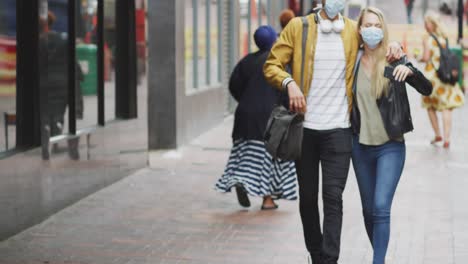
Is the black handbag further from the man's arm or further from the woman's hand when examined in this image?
the woman's hand

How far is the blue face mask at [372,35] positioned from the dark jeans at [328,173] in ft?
1.74

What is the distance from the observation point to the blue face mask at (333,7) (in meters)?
6.32

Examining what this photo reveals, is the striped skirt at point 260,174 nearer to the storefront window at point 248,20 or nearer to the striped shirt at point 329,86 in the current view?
the striped shirt at point 329,86

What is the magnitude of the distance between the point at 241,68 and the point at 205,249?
219cm

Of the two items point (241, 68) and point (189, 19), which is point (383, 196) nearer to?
point (241, 68)

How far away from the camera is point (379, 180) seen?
6379 millimetres

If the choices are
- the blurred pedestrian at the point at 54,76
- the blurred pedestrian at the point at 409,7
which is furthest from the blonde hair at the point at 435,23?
the blurred pedestrian at the point at 409,7

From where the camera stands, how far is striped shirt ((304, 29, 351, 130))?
6352 mm

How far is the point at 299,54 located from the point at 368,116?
0.53 metres

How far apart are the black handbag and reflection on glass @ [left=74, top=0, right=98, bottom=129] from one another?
4298 millimetres

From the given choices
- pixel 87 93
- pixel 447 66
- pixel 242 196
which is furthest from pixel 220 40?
pixel 242 196

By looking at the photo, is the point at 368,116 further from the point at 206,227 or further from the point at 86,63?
the point at 86,63

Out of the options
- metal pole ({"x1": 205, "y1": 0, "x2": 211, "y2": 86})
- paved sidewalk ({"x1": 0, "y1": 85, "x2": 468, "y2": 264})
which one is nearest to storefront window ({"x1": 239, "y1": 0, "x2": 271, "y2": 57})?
metal pole ({"x1": 205, "y1": 0, "x2": 211, "y2": 86})

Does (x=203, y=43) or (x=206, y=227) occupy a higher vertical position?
(x=203, y=43)
